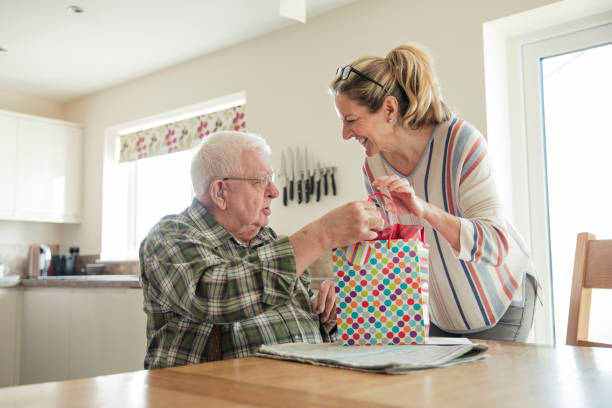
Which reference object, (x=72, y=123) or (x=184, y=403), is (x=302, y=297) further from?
(x=72, y=123)

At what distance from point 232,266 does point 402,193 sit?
1.18ft

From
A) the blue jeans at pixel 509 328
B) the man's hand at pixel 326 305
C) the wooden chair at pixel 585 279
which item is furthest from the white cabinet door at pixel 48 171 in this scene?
the wooden chair at pixel 585 279

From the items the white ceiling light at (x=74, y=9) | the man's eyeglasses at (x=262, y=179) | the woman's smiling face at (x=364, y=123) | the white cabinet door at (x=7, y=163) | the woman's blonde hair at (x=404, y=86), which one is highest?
the white ceiling light at (x=74, y=9)

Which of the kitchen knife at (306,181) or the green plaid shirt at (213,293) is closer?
the green plaid shirt at (213,293)

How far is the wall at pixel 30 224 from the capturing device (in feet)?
16.0

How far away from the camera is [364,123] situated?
5.04ft

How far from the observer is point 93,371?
128 inches

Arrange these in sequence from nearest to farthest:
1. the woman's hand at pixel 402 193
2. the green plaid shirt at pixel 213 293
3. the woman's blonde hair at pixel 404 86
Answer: the green plaid shirt at pixel 213 293 < the woman's hand at pixel 402 193 < the woman's blonde hair at pixel 404 86

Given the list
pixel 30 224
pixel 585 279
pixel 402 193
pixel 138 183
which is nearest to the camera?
pixel 402 193

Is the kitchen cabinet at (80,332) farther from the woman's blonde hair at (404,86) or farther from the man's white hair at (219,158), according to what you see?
the woman's blonde hair at (404,86)

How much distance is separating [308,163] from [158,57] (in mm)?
1607

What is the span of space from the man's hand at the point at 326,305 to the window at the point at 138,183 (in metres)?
3.29

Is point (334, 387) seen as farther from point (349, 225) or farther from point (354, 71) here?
point (354, 71)

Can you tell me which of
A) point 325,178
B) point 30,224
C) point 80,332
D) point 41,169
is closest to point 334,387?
point 325,178
